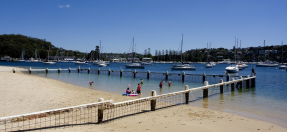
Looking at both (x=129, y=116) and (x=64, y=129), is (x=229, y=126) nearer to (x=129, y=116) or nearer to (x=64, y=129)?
(x=129, y=116)

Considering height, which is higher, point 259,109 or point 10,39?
point 10,39

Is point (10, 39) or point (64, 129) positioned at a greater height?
point (10, 39)

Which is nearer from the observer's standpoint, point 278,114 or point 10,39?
point 278,114

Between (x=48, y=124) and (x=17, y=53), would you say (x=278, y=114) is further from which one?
(x=17, y=53)

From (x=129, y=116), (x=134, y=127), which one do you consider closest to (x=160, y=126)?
(x=134, y=127)

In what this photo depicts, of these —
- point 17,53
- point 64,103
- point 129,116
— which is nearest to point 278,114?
point 129,116

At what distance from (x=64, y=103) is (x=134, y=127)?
6.52 m

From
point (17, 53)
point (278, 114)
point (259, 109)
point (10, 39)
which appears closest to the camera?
point (278, 114)

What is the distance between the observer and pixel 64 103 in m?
13.2

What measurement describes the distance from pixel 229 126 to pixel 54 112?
7.84m

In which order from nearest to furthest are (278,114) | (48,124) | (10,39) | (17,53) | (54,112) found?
1. (54,112)
2. (48,124)
3. (278,114)
4. (17,53)
5. (10,39)

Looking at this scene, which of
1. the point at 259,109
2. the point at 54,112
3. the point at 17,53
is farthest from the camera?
the point at 17,53

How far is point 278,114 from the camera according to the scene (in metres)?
12.9

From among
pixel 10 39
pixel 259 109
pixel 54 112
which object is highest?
pixel 10 39
